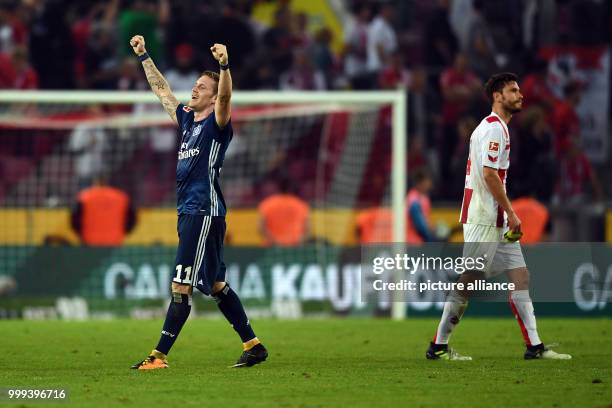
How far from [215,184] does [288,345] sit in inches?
120

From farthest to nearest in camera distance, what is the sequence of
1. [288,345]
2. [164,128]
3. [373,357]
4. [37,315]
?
[164,128] < [37,315] < [288,345] < [373,357]

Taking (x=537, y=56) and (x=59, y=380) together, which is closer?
(x=59, y=380)

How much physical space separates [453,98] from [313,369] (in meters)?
12.7

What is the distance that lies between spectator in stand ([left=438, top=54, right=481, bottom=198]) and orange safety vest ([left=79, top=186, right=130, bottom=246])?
5.42m

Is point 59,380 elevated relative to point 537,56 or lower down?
lower down

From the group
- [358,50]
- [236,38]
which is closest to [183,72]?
[236,38]

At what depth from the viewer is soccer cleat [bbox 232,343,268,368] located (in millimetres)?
10266

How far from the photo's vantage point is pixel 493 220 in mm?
10578

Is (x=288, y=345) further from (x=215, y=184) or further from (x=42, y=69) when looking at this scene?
(x=42, y=69)

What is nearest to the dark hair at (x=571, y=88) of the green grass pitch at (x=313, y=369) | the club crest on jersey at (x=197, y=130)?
the green grass pitch at (x=313, y=369)

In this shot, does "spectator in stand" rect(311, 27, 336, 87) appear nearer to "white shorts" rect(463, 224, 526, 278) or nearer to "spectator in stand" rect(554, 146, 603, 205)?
"spectator in stand" rect(554, 146, 603, 205)

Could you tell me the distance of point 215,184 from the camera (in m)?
10.1

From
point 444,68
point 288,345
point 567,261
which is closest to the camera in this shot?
point 288,345

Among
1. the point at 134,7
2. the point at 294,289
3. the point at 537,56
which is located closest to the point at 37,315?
the point at 294,289
